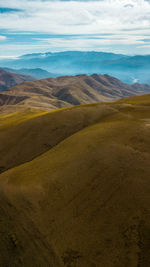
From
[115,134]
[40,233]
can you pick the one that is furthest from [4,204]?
[115,134]

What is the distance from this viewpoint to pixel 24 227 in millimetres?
22141

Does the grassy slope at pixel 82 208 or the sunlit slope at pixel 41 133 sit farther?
the sunlit slope at pixel 41 133

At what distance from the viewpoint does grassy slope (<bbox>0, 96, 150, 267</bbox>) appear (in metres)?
19.6

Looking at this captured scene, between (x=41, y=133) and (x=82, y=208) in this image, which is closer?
(x=82, y=208)

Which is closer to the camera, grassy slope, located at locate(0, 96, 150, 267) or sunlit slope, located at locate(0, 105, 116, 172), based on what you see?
grassy slope, located at locate(0, 96, 150, 267)

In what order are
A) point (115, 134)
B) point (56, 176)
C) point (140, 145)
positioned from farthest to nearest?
point (115, 134), point (140, 145), point (56, 176)

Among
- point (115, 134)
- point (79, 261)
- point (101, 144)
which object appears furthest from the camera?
point (115, 134)

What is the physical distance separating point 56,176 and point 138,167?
39.0 feet

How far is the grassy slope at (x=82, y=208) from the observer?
19.6m

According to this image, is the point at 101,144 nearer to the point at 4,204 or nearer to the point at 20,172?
the point at 20,172

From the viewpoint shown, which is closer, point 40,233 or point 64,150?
point 40,233

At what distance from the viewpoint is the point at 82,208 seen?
23297 mm

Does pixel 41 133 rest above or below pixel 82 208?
below

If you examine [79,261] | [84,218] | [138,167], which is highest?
[138,167]
